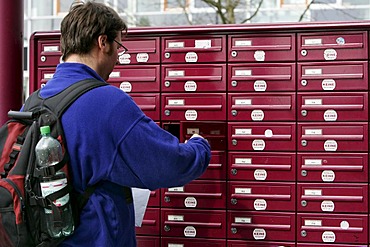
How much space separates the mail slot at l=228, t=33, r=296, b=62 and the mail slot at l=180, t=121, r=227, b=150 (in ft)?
1.58

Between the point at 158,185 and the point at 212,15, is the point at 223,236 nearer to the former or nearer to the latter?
the point at 158,185

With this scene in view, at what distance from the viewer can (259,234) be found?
12.6 ft

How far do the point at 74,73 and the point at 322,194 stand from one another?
2.07 m

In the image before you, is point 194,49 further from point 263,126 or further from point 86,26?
point 86,26

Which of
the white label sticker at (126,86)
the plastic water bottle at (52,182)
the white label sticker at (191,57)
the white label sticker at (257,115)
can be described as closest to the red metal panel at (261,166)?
the white label sticker at (257,115)

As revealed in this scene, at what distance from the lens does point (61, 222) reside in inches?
85.4

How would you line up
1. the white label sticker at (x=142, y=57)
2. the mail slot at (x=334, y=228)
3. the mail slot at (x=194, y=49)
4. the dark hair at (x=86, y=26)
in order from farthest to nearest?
1. the white label sticker at (x=142, y=57)
2. the mail slot at (x=194, y=49)
3. the mail slot at (x=334, y=228)
4. the dark hair at (x=86, y=26)

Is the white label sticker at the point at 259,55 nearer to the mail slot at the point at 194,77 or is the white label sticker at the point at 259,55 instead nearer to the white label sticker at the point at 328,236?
the mail slot at the point at 194,77

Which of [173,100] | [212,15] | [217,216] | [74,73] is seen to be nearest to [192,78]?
[173,100]

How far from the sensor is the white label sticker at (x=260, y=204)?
151 inches

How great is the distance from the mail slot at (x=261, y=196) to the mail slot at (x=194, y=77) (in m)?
0.68

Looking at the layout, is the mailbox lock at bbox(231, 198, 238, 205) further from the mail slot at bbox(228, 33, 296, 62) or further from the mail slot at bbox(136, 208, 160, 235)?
the mail slot at bbox(228, 33, 296, 62)

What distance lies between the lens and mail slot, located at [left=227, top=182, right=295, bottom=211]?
381cm

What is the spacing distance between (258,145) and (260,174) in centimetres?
20
